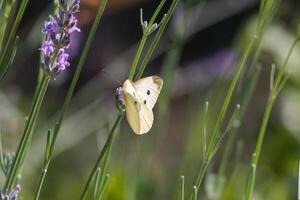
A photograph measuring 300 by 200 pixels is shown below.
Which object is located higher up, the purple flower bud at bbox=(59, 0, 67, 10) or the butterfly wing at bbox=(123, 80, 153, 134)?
the purple flower bud at bbox=(59, 0, 67, 10)

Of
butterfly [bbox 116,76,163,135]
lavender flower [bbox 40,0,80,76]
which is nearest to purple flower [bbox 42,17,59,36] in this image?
lavender flower [bbox 40,0,80,76]

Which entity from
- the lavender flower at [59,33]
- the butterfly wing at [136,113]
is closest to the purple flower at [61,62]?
the lavender flower at [59,33]

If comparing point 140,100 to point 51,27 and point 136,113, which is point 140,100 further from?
point 51,27

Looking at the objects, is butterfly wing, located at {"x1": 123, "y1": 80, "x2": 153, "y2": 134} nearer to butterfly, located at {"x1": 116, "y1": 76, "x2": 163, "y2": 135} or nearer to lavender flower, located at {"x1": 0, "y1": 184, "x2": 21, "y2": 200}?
butterfly, located at {"x1": 116, "y1": 76, "x2": 163, "y2": 135}

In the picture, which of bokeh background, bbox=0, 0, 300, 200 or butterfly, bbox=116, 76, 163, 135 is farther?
bokeh background, bbox=0, 0, 300, 200

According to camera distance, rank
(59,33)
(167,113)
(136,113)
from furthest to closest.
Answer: (167,113) → (136,113) → (59,33)

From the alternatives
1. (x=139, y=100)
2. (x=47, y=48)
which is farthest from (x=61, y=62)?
(x=139, y=100)
